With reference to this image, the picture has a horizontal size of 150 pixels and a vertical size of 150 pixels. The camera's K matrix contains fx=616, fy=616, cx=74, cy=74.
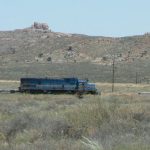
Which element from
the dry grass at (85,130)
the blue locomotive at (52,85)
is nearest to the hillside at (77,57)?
the blue locomotive at (52,85)

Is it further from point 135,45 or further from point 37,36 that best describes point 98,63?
point 37,36

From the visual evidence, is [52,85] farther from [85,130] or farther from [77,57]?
[77,57]

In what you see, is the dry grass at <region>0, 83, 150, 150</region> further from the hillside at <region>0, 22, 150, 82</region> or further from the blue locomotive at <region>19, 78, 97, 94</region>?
the hillside at <region>0, 22, 150, 82</region>

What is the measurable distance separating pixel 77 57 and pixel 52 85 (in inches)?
3092

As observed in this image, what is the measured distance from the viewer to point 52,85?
7750 centimetres

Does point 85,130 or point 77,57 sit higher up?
point 85,130

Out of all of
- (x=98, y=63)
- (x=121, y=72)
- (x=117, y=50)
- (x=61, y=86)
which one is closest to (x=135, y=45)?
(x=117, y=50)

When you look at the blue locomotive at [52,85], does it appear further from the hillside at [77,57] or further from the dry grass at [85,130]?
the dry grass at [85,130]

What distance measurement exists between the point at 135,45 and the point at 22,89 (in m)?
87.6

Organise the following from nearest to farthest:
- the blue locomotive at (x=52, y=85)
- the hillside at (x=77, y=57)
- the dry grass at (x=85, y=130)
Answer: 1. the dry grass at (x=85, y=130)
2. the blue locomotive at (x=52, y=85)
3. the hillside at (x=77, y=57)

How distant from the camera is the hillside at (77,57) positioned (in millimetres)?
129500

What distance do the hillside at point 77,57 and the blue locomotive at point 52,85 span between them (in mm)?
44268

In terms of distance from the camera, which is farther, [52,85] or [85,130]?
[52,85]

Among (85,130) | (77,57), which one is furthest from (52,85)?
(77,57)
